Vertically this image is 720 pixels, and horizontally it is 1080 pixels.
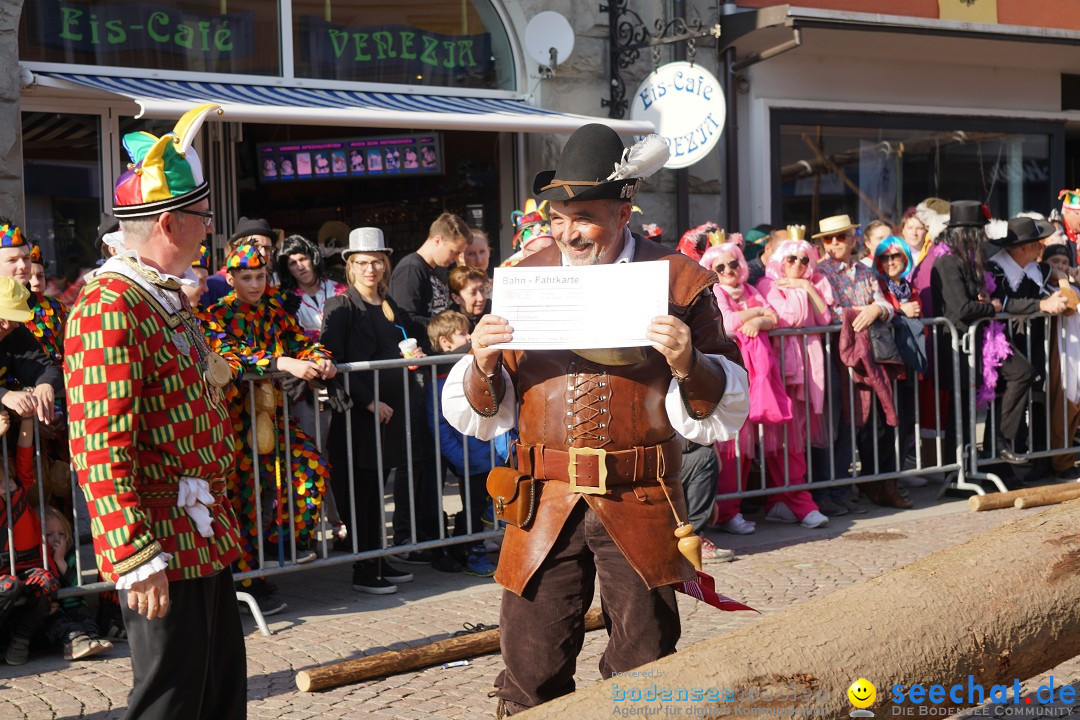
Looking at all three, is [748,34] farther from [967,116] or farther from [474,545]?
[474,545]

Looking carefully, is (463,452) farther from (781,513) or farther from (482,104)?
(482,104)

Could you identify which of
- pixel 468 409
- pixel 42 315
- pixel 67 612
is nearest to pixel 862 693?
pixel 468 409

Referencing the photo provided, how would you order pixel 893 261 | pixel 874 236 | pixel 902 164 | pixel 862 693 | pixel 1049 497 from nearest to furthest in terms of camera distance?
pixel 862 693 → pixel 1049 497 → pixel 893 261 → pixel 874 236 → pixel 902 164

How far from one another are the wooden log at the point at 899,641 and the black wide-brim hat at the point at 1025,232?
562cm

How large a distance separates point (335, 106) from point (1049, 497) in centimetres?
559

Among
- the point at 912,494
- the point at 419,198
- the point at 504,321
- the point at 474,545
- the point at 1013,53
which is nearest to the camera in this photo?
the point at 504,321

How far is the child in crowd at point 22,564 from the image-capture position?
17.9 ft

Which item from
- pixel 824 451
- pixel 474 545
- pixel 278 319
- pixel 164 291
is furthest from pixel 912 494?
pixel 164 291

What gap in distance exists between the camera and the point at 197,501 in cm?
352

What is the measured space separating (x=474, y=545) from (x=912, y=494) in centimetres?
346

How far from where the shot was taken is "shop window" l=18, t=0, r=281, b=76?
878 centimetres

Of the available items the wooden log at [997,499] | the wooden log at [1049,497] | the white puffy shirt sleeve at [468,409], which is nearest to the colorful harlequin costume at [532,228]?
the wooden log at [997,499]

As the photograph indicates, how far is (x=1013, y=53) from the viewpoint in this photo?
44.4ft

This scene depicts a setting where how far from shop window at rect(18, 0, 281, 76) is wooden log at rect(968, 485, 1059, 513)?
599 centimetres
